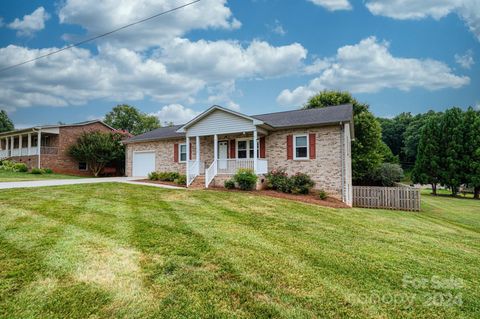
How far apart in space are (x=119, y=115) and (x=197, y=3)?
43832 millimetres

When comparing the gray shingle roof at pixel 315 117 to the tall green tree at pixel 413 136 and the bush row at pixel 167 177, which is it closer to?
the bush row at pixel 167 177

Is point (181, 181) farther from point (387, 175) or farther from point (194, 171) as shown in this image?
point (387, 175)

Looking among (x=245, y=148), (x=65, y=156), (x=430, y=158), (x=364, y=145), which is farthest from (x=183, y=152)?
→ (x=430, y=158)

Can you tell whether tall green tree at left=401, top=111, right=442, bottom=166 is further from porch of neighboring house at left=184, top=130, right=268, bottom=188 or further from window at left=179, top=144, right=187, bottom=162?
window at left=179, top=144, right=187, bottom=162

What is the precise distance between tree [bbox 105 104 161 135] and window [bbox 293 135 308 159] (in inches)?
1550

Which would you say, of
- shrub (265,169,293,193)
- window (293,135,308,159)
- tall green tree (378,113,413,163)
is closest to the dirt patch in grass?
shrub (265,169,293,193)

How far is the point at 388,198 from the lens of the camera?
14.0 metres

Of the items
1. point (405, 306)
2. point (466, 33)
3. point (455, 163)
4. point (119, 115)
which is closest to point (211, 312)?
point (405, 306)

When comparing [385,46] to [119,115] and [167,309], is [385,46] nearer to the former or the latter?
[167,309]

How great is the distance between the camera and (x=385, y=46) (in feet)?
68.5

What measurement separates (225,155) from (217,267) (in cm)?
1327

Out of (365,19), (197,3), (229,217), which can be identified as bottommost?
(229,217)

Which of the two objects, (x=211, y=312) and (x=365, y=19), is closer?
(x=211, y=312)

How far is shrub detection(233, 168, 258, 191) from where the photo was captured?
1311 centimetres
